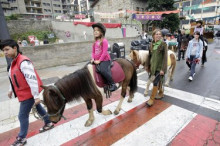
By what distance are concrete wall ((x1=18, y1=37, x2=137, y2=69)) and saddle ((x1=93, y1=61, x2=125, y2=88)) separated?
5.95 meters

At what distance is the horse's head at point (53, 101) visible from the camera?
2113 mm

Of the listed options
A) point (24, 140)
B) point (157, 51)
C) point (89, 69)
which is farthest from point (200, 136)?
point (24, 140)

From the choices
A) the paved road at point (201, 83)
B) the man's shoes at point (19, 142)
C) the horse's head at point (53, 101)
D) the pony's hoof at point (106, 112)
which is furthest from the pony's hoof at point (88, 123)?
the paved road at point (201, 83)

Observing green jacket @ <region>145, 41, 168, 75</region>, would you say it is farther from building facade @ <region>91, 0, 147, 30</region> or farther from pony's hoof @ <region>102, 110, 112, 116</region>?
building facade @ <region>91, 0, 147, 30</region>

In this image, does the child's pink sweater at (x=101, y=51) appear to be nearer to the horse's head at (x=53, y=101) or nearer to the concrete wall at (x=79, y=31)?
the horse's head at (x=53, y=101)

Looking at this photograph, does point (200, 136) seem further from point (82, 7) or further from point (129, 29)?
point (82, 7)

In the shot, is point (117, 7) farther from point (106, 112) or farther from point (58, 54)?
point (106, 112)

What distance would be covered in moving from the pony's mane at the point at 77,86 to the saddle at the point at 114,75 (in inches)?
5.4

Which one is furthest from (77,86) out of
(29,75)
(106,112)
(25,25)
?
(25,25)

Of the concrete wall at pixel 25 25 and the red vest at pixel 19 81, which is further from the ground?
the concrete wall at pixel 25 25

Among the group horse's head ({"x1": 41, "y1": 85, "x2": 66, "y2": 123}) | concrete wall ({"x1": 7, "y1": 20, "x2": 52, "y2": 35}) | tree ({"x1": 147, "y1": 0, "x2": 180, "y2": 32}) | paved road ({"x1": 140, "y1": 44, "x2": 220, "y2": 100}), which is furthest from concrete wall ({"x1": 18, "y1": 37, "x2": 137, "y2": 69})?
tree ({"x1": 147, "y1": 0, "x2": 180, "y2": 32})

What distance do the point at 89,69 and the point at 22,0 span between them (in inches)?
2049

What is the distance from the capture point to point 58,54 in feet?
26.6

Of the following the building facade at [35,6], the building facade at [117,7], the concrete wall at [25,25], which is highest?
the building facade at [35,6]
